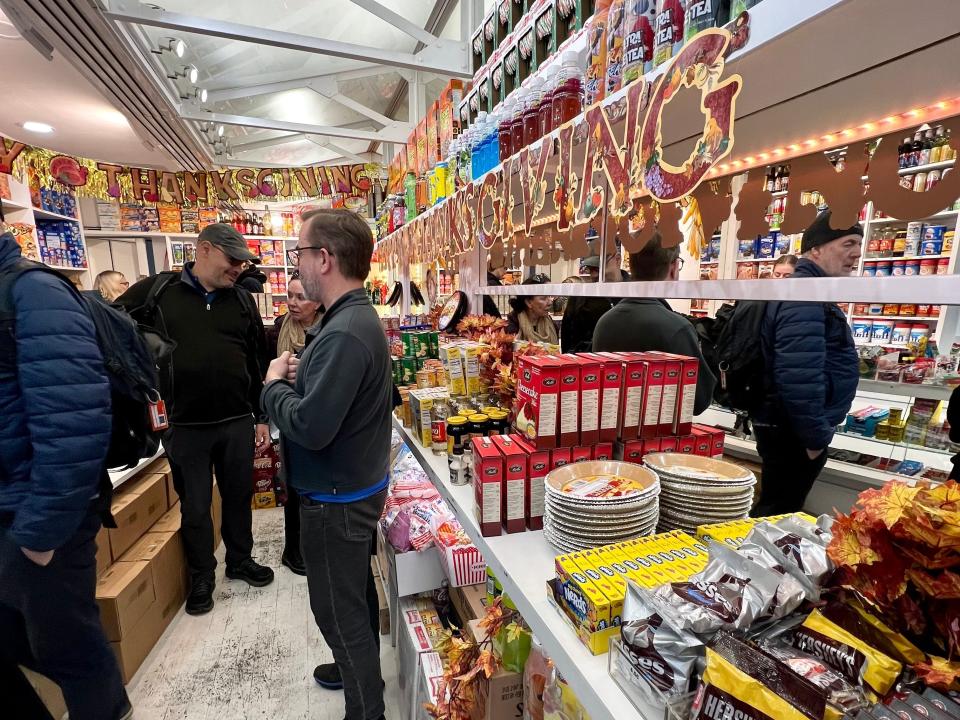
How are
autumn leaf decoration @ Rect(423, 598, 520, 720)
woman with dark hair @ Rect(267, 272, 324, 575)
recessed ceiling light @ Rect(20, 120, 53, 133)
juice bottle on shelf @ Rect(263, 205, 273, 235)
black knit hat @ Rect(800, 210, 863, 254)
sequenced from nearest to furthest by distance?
black knit hat @ Rect(800, 210, 863, 254) → autumn leaf decoration @ Rect(423, 598, 520, 720) → woman with dark hair @ Rect(267, 272, 324, 575) → recessed ceiling light @ Rect(20, 120, 53, 133) → juice bottle on shelf @ Rect(263, 205, 273, 235)

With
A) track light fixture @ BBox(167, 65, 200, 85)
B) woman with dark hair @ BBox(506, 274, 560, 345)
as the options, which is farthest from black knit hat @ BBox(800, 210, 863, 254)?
track light fixture @ BBox(167, 65, 200, 85)

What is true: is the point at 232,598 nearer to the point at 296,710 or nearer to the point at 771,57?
the point at 296,710

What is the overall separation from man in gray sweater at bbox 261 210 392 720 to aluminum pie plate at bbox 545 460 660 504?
2.44 feet

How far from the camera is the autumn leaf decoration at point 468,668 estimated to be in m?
1.36

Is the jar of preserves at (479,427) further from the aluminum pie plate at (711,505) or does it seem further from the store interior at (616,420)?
the aluminum pie plate at (711,505)

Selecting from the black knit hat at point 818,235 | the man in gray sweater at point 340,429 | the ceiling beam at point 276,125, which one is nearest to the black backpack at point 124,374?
the man in gray sweater at point 340,429

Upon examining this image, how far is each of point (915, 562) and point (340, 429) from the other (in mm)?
1499

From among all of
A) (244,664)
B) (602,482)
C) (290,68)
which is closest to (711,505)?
(602,482)

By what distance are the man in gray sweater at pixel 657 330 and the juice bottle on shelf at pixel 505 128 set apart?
0.67m

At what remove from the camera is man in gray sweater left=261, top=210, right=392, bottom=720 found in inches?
60.9

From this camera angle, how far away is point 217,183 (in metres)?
5.98

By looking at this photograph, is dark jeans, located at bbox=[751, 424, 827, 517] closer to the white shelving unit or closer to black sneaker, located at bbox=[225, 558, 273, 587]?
the white shelving unit

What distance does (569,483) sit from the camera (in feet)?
4.01

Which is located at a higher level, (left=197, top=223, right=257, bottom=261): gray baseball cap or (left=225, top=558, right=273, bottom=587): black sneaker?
(left=197, top=223, right=257, bottom=261): gray baseball cap
